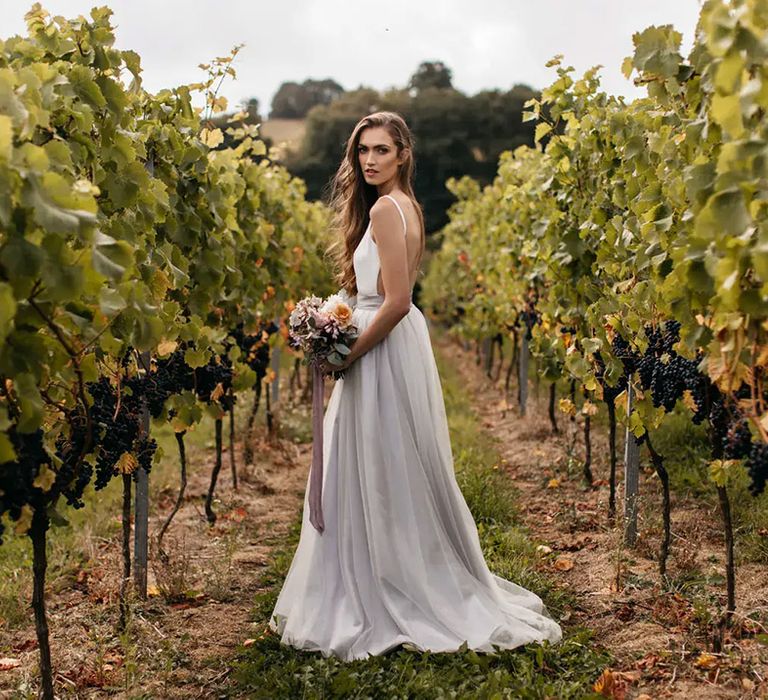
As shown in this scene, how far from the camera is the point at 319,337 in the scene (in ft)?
11.9

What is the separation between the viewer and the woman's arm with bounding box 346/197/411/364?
361 centimetres

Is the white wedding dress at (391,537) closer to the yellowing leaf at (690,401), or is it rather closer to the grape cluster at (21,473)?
the yellowing leaf at (690,401)

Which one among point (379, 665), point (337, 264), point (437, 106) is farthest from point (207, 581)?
point (437, 106)

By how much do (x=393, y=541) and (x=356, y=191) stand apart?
1.60 m

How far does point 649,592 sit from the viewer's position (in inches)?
158

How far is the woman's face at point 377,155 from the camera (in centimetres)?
380

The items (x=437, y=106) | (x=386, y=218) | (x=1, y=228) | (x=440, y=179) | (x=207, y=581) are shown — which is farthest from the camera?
(x=437, y=106)

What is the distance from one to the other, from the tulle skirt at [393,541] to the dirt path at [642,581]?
373 millimetres

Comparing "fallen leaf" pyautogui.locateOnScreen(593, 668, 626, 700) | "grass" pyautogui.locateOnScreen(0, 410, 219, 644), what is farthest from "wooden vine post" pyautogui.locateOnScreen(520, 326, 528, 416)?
"fallen leaf" pyautogui.locateOnScreen(593, 668, 626, 700)

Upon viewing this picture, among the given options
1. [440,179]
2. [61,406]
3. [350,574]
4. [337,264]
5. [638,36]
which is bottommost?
[350,574]

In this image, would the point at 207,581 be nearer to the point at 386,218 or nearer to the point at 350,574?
the point at 350,574

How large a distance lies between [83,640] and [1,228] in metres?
2.24

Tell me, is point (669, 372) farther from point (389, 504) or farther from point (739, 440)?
point (389, 504)

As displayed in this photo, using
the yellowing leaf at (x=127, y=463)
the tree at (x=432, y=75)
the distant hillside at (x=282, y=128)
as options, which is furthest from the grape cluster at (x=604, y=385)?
the tree at (x=432, y=75)
